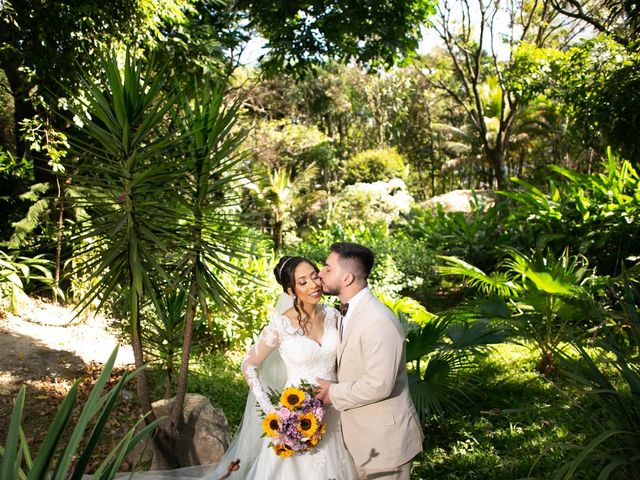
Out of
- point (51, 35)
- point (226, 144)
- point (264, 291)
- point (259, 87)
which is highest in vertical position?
point (259, 87)

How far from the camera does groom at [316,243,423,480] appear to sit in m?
3.17

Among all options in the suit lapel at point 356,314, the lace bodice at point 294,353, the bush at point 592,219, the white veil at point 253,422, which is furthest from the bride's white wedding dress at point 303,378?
the bush at point 592,219

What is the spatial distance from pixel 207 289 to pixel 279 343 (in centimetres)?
90

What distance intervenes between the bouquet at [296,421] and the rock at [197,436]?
1969mm

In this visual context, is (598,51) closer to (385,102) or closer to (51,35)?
(51,35)

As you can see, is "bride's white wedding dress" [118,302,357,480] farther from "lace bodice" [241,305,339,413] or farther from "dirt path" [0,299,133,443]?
"dirt path" [0,299,133,443]

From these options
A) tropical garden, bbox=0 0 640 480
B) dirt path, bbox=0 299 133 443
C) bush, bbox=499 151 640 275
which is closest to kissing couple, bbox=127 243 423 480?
tropical garden, bbox=0 0 640 480

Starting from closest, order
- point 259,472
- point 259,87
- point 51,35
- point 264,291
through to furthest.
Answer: point 259,472 → point 51,35 → point 264,291 → point 259,87

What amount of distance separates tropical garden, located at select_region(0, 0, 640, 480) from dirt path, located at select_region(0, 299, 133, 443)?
0.29 meters

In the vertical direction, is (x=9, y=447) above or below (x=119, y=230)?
below

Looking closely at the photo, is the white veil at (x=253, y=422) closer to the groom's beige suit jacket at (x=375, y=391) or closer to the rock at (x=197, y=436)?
the rock at (x=197, y=436)

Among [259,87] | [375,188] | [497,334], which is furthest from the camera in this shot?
[259,87]

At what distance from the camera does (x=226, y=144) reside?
4508 millimetres

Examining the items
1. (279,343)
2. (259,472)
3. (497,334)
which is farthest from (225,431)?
(497,334)
